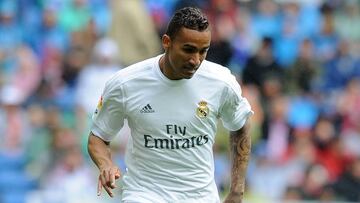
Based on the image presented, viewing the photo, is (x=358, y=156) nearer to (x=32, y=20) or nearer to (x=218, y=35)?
(x=218, y=35)

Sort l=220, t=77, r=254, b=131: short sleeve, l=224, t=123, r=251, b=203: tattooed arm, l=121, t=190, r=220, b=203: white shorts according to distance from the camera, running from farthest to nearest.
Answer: l=224, t=123, r=251, b=203: tattooed arm
l=220, t=77, r=254, b=131: short sleeve
l=121, t=190, r=220, b=203: white shorts

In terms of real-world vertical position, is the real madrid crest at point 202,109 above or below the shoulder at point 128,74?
below

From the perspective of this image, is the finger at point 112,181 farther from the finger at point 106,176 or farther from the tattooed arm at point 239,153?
the tattooed arm at point 239,153

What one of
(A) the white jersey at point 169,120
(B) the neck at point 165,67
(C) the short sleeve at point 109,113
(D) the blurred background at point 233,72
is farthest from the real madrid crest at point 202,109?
(D) the blurred background at point 233,72

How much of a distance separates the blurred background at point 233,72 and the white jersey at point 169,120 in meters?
6.19

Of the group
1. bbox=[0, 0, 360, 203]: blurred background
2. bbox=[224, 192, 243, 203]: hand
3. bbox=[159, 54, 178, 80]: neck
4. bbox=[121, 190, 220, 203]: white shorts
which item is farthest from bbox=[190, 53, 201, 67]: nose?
bbox=[0, 0, 360, 203]: blurred background

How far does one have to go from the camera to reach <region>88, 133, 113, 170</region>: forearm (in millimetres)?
7297

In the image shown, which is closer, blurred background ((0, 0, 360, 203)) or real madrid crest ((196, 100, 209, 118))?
real madrid crest ((196, 100, 209, 118))

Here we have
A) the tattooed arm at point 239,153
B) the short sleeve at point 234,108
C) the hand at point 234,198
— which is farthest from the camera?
the tattooed arm at point 239,153

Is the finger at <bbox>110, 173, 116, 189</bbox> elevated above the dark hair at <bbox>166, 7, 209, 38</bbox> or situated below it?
below

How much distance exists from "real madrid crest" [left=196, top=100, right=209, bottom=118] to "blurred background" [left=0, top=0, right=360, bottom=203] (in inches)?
248

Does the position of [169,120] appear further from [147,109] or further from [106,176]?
[106,176]

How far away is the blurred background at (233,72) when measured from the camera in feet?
46.1

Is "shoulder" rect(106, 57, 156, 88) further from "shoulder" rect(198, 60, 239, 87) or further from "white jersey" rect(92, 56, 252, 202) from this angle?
"shoulder" rect(198, 60, 239, 87)
